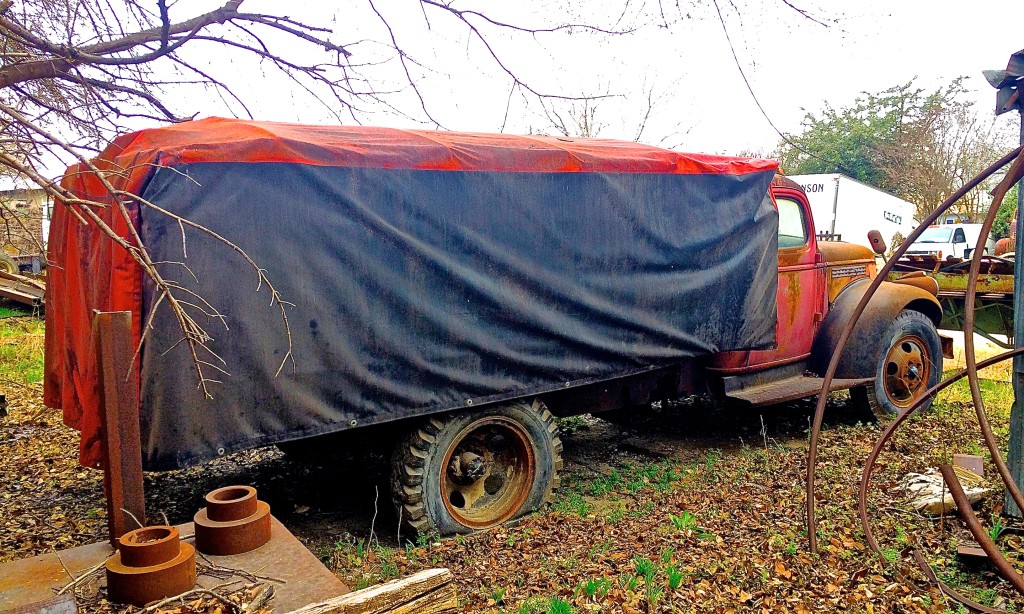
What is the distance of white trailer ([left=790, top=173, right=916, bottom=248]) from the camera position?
2414cm

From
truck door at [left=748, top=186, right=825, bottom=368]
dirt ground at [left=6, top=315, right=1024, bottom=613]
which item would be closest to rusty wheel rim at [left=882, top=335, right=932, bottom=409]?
dirt ground at [left=6, top=315, right=1024, bottom=613]

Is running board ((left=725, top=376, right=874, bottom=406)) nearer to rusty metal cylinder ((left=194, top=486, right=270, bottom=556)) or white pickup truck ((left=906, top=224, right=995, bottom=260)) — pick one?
rusty metal cylinder ((left=194, top=486, right=270, bottom=556))

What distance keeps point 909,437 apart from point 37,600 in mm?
6192

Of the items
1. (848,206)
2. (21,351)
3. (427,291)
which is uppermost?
(848,206)

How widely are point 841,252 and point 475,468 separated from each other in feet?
14.4

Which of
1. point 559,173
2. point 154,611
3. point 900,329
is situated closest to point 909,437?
point 900,329

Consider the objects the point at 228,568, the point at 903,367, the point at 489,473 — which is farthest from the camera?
the point at 903,367

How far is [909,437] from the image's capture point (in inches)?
251

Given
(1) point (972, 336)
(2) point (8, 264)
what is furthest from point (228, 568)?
(2) point (8, 264)

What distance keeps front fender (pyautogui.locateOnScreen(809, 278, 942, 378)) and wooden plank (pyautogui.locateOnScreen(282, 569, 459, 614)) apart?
5.01 meters

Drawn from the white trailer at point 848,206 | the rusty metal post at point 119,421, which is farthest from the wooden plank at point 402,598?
the white trailer at point 848,206

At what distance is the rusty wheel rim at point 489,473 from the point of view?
4.75m

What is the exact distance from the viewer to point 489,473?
499 cm

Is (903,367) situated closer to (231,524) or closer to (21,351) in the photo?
(231,524)
